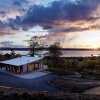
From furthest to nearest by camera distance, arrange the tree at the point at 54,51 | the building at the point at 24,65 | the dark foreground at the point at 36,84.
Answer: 1. the tree at the point at 54,51
2. the building at the point at 24,65
3. the dark foreground at the point at 36,84

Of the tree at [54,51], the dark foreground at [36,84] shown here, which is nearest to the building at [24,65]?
the dark foreground at [36,84]

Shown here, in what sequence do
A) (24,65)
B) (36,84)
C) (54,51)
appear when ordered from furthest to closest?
(54,51)
(24,65)
(36,84)

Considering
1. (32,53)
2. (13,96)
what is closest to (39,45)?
(32,53)

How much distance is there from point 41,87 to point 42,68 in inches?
723

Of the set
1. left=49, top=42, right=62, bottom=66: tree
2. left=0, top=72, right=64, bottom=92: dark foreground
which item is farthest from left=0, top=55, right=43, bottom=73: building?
left=49, top=42, right=62, bottom=66: tree

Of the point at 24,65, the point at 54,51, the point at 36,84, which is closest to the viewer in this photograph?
the point at 36,84

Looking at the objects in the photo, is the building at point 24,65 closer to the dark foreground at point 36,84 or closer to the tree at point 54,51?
the dark foreground at point 36,84

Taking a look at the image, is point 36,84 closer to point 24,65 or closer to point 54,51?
point 24,65

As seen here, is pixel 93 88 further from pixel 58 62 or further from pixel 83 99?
pixel 58 62

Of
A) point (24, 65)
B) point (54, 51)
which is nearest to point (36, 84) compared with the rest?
point (24, 65)

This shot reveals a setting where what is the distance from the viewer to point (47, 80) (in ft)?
135

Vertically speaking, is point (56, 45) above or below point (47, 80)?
above

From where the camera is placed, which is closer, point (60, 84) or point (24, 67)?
point (60, 84)

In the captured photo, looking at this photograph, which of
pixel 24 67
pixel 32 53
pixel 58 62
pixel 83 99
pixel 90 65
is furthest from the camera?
pixel 32 53
